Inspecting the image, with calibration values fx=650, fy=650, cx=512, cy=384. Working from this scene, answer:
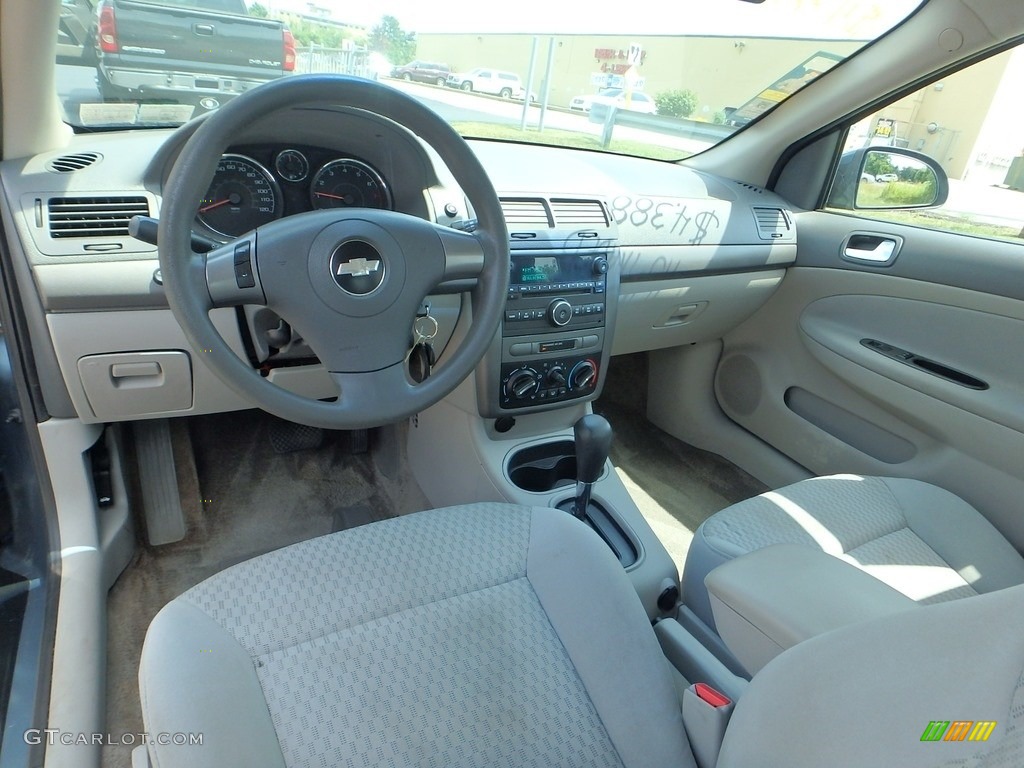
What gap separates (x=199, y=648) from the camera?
87 centimetres

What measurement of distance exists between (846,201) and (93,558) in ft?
8.36

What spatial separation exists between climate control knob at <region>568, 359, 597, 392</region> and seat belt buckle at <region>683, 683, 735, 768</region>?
94 centimetres

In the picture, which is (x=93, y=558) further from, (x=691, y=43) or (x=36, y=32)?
(x=691, y=43)

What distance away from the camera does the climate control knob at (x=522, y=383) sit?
5.29ft

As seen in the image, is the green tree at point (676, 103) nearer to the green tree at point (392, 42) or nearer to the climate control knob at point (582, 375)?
the green tree at point (392, 42)

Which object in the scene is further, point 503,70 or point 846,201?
point 846,201

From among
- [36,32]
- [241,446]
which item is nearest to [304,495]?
[241,446]

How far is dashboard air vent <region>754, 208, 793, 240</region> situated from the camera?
2.20 meters

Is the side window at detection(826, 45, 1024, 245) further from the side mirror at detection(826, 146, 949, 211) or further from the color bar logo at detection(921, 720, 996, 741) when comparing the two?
the color bar logo at detection(921, 720, 996, 741)

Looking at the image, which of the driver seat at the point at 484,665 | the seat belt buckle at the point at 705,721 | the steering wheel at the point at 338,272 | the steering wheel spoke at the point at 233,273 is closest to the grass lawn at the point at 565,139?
the steering wheel at the point at 338,272

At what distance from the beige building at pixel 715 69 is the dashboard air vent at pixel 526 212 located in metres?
0.53

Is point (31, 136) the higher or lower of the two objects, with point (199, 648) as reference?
higher

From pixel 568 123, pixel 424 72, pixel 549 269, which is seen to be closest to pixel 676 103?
pixel 568 123

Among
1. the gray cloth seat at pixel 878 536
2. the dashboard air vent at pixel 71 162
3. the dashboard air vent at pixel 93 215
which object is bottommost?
the gray cloth seat at pixel 878 536
